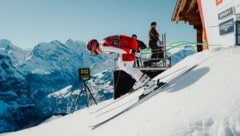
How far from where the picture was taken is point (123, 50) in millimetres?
9500

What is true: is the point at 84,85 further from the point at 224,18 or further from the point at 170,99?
the point at 170,99

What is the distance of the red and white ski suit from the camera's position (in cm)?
943

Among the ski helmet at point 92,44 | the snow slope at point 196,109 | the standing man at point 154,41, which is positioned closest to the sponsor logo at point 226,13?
the snow slope at point 196,109

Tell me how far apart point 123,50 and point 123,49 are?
3 cm

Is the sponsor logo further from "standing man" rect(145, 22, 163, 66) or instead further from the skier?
"standing man" rect(145, 22, 163, 66)

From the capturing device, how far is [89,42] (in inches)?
381

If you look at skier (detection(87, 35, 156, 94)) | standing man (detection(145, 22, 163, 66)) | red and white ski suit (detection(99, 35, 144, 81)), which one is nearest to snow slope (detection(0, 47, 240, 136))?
skier (detection(87, 35, 156, 94))

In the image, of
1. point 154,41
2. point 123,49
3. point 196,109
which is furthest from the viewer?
point 154,41

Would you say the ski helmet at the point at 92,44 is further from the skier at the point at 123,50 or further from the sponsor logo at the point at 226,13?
the sponsor logo at the point at 226,13

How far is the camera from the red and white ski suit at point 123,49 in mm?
9430

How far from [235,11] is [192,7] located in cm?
797

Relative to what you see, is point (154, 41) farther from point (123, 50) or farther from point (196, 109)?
point (196, 109)

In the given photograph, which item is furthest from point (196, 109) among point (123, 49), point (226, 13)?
point (226, 13)

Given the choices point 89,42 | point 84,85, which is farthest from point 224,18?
point 84,85
